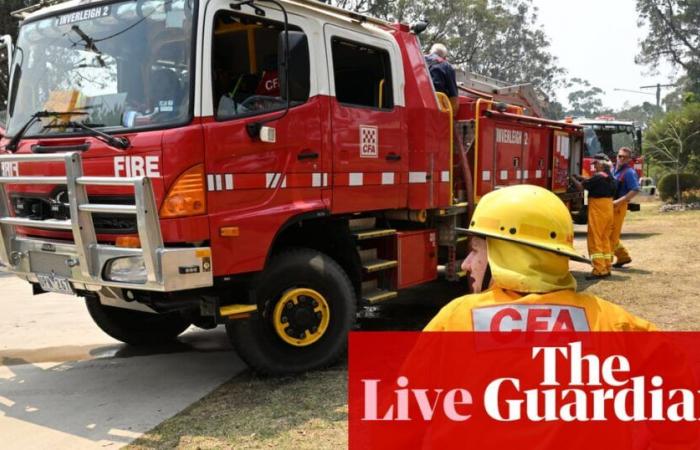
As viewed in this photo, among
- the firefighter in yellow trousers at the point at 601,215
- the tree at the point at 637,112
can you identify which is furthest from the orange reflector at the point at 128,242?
the tree at the point at 637,112

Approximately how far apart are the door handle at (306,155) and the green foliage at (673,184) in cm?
1908

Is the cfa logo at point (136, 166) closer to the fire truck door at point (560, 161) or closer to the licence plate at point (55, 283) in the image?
the licence plate at point (55, 283)

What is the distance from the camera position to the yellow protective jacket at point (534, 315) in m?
1.44

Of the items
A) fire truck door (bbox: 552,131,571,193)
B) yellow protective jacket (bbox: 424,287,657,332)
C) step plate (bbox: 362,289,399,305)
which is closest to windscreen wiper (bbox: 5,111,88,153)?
step plate (bbox: 362,289,399,305)

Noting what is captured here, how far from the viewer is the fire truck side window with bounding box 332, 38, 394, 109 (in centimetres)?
463

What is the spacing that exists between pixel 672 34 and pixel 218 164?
1643 inches

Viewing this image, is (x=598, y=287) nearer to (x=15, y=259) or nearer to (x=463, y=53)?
(x=15, y=259)

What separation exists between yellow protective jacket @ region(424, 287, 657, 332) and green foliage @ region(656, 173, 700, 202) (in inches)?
830

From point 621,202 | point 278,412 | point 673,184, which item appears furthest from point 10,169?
point 673,184

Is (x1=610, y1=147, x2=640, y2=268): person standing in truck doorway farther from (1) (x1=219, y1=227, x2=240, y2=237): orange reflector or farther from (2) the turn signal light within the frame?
(2) the turn signal light

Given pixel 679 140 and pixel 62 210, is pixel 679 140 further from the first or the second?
pixel 62 210

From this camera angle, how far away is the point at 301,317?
4.24m

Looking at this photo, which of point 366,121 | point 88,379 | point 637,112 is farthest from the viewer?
point 637,112

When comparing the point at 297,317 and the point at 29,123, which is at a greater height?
the point at 29,123
